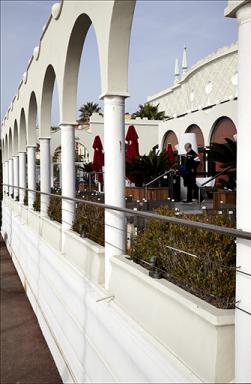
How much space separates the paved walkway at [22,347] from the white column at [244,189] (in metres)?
4.34

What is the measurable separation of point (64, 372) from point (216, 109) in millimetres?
15828

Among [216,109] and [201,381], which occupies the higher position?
[216,109]

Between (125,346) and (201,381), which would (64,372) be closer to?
(125,346)

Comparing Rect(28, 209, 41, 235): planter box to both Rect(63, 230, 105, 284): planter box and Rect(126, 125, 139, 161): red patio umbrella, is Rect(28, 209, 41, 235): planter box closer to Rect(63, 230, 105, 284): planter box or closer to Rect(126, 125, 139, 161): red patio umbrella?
Rect(63, 230, 105, 284): planter box

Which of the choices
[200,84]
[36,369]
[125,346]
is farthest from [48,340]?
[200,84]

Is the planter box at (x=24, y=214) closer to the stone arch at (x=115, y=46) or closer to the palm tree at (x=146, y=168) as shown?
the palm tree at (x=146, y=168)

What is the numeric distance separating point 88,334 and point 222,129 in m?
15.9

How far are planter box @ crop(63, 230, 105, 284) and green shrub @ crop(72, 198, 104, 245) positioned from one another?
12 cm

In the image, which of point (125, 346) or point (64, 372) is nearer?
point (125, 346)

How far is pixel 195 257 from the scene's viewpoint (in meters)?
3.26

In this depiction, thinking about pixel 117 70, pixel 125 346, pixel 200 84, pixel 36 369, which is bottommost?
pixel 36 369

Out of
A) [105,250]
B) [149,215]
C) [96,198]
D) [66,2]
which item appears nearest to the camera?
[149,215]

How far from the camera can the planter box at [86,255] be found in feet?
16.1

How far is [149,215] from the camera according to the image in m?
3.29
